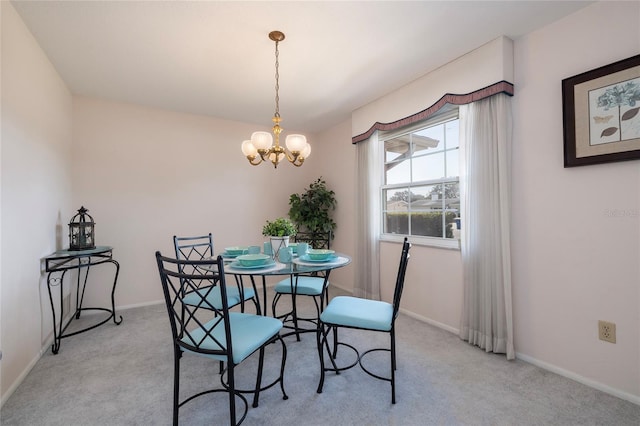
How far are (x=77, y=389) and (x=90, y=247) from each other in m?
1.45

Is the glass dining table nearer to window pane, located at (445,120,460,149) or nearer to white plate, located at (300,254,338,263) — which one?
white plate, located at (300,254,338,263)

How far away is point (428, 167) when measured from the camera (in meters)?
3.09

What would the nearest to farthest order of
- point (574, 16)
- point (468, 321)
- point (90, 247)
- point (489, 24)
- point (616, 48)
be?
point (616, 48), point (574, 16), point (489, 24), point (468, 321), point (90, 247)

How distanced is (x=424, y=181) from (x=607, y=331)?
1835 millimetres

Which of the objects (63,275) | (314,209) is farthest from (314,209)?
(63,275)

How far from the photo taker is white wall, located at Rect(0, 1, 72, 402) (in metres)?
1.86

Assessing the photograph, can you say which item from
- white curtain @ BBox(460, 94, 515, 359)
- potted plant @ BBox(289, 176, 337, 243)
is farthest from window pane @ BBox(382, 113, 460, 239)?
potted plant @ BBox(289, 176, 337, 243)

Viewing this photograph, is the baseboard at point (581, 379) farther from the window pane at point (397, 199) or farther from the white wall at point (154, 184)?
the white wall at point (154, 184)

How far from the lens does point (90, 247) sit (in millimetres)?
2863

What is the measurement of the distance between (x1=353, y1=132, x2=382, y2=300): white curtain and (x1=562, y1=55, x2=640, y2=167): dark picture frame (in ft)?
6.30

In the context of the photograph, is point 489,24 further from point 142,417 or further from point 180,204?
point 180,204

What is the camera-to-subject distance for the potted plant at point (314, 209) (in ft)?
14.4

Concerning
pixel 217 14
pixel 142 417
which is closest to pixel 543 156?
pixel 217 14

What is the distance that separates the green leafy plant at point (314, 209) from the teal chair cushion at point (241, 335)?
2649 mm
